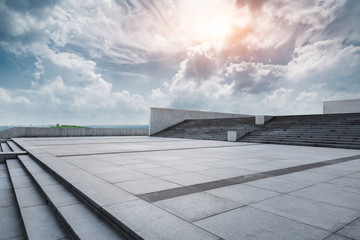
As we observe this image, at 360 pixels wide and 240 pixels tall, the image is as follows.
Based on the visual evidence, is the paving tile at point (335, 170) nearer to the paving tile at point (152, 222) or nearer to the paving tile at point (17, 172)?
the paving tile at point (152, 222)

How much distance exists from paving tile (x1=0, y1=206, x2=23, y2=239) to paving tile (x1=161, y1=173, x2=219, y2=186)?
3265 millimetres

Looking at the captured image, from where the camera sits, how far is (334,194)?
488 cm

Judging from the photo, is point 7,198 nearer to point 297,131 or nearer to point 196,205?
point 196,205

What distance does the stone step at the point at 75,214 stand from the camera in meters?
3.44

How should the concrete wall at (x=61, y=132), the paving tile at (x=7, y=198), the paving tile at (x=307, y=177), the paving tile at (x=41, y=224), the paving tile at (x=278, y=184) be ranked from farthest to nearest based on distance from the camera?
the concrete wall at (x=61, y=132), the paving tile at (x=307, y=177), the paving tile at (x=7, y=198), the paving tile at (x=278, y=184), the paving tile at (x=41, y=224)

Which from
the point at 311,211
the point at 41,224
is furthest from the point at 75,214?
the point at 311,211

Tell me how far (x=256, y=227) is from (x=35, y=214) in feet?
13.6

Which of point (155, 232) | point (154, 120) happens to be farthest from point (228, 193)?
point (154, 120)

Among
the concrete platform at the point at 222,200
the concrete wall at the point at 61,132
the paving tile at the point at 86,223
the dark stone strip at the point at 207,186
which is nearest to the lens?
the concrete platform at the point at 222,200

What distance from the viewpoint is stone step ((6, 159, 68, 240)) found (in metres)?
3.79

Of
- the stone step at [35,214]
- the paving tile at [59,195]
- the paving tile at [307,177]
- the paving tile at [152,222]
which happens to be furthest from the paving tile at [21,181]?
the paving tile at [307,177]

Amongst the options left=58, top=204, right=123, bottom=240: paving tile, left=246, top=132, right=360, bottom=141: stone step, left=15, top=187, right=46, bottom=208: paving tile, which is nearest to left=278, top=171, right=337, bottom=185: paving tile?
left=58, top=204, right=123, bottom=240: paving tile

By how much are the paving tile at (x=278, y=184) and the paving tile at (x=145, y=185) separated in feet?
6.78

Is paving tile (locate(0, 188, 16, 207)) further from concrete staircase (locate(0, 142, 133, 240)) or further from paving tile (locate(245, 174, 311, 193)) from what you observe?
paving tile (locate(245, 174, 311, 193))
